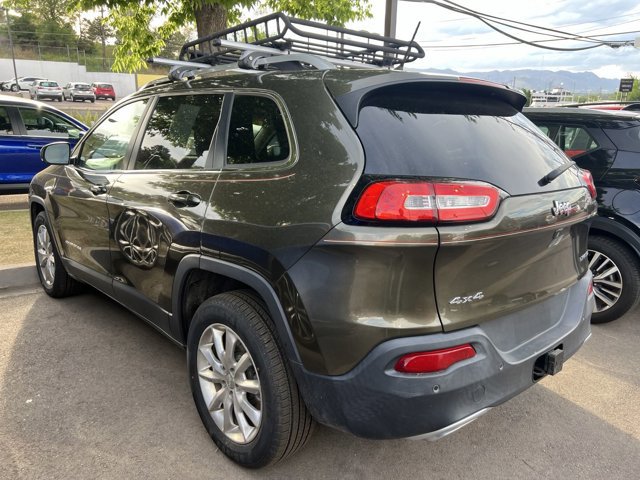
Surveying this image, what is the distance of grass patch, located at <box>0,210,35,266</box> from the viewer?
5.20 metres

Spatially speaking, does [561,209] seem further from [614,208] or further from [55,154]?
[55,154]

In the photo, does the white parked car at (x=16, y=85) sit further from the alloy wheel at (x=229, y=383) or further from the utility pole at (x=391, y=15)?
the alloy wheel at (x=229, y=383)

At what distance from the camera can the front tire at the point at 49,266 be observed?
4277 millimetres

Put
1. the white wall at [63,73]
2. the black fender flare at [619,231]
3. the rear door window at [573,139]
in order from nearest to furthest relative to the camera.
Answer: the black fender flare at [619,231], the rear door window at [573,139], the white wall at [63,73]

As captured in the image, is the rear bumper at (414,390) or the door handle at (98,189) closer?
the rear bumper at (414,390)

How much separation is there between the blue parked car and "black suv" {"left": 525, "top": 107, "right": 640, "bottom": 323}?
7.87 m

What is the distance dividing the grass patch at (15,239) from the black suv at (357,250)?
3096mm

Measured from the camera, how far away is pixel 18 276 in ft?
15.9

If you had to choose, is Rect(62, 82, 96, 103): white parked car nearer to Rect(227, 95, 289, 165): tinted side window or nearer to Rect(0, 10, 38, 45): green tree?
Rect(0, 10, 38, 45): green tree

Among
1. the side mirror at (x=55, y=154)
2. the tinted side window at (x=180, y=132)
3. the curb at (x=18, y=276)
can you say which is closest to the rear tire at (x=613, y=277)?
the tinted side window at (x=180, y=132)

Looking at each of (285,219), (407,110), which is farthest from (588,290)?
(285,219)

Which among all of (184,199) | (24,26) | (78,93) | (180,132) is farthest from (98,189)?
(24,26)

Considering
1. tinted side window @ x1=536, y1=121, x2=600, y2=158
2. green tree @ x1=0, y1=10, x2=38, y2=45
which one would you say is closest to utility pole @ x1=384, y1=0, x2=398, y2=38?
tinted side window @ x1=536, y1=121, x2=600, y2=158

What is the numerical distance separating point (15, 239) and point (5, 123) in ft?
10.5
